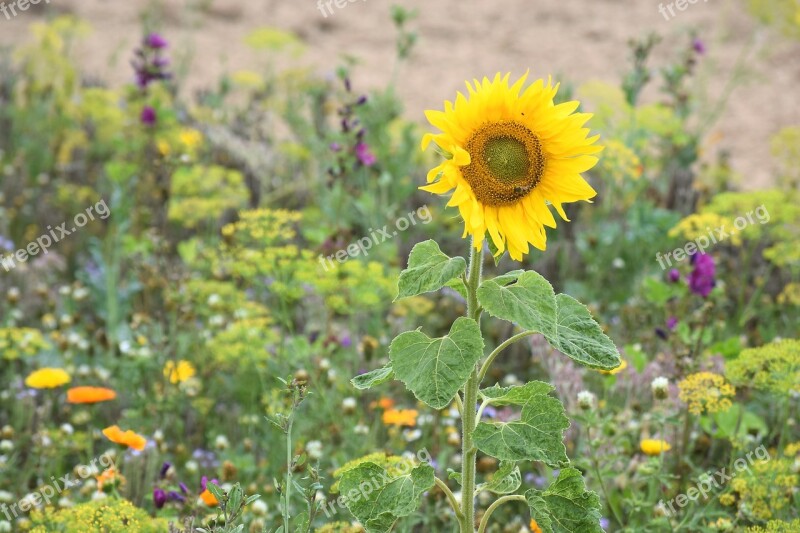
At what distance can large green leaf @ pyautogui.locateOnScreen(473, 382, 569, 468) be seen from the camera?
207 cm

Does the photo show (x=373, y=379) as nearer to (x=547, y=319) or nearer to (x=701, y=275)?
(x=547, y=319)

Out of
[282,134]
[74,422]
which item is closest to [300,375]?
[74,422]

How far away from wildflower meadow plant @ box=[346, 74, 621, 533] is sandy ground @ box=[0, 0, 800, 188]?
6592mm

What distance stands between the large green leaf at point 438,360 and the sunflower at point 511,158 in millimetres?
203

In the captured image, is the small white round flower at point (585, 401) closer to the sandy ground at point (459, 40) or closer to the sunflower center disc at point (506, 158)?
the sunflower center disc at point (506, 158)

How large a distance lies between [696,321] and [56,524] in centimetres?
220

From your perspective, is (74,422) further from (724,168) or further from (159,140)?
(724,168)

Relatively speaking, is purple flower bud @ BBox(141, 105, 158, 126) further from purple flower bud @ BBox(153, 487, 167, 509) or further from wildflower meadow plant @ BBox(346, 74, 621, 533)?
wildflower meadow plant @ BBox(346, 74, 621, 533)

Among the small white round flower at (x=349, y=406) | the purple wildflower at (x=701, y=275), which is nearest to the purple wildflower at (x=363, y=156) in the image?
the small white round flower at (x=349, y=406)

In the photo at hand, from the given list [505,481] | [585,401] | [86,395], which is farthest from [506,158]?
[86,395]

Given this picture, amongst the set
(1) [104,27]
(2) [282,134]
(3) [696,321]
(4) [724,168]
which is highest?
(1) [104,27]

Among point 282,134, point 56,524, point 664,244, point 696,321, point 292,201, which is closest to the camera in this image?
point 56,524

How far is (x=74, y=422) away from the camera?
3857mm

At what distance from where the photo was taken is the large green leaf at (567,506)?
85.4 inches
